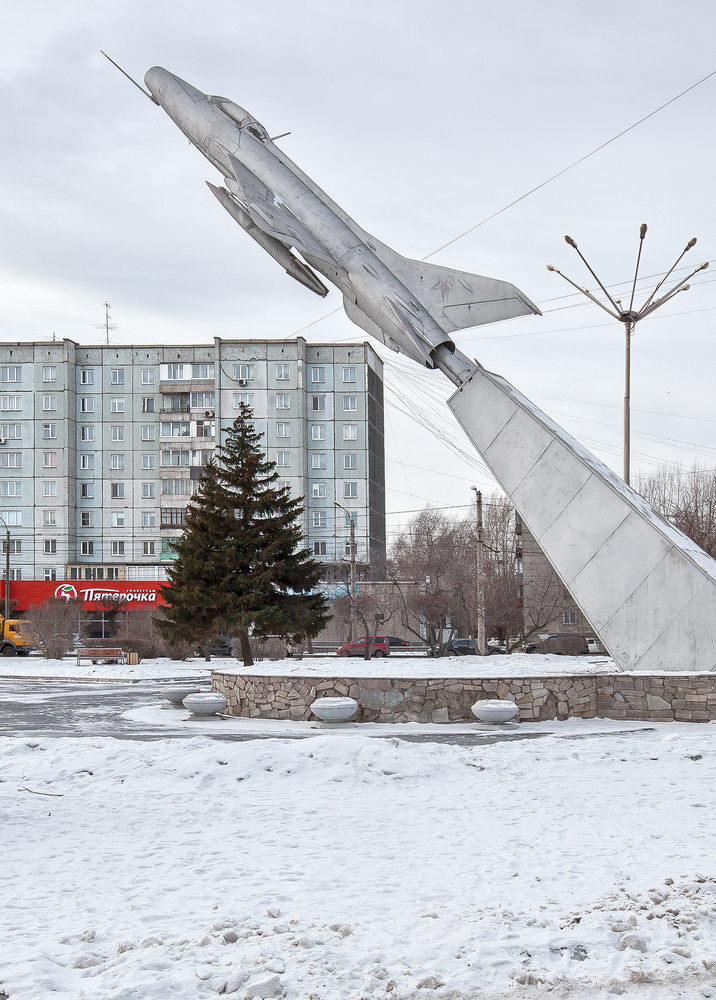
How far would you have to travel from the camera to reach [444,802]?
8.48 m

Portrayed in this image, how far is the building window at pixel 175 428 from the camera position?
185 feet

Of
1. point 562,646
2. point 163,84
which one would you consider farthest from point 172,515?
point 163,84

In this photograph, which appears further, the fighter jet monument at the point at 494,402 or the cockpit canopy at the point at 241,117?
the cockpit canopy at the point at 241,117

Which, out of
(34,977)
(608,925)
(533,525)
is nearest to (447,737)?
(533,525)

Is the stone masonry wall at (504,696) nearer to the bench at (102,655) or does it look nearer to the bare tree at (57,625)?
the bench at (102,655)

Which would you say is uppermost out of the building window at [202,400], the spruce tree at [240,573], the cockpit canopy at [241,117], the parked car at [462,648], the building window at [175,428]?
the building window at [202,400]

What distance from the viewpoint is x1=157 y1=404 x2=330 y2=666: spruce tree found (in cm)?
2344

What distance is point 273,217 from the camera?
655 inches

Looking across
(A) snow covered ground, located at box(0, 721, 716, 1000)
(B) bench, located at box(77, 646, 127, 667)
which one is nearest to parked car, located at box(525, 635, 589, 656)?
(B) bench, located at box(77, 646, 127, 667)

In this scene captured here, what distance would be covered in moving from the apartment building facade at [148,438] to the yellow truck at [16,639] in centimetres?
1508

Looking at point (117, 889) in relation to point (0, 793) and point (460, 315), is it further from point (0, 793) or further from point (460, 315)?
point (460, 315)

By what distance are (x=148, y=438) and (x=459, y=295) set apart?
1693 inches

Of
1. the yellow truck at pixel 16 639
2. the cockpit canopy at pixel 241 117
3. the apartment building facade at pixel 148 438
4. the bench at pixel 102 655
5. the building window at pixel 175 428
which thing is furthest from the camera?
the building window at pixel 175 428

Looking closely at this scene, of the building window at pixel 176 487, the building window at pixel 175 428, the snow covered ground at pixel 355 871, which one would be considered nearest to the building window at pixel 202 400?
the building window at pixel 175 428
